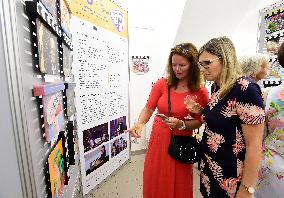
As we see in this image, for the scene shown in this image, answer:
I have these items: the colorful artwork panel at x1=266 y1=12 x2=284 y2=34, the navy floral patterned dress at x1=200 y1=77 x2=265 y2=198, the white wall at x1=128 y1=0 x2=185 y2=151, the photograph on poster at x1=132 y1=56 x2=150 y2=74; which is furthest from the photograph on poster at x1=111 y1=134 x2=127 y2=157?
the colorful artwork panel at x1=266 y1=12 x2=284 y2=34

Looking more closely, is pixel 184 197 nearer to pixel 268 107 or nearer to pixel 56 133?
pixel 268 107

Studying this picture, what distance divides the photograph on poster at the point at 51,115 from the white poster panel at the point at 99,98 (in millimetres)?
966

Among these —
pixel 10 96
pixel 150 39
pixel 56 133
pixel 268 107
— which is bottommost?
pixel 56 133

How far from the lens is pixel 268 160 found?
1.23 m

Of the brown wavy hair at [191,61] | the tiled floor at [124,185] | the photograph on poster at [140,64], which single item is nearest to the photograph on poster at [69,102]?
the brown wavy hair at [191,61]

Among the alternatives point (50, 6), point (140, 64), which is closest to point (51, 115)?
point (50, 6)

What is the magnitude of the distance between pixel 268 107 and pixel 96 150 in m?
1.97

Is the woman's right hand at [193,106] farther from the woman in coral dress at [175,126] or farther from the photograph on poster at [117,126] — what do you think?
the photograph on poster at [117,126]

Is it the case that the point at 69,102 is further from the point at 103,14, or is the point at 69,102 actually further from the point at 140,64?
the point at 140,64

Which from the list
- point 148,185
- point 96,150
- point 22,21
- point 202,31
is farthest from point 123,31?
point 22,21

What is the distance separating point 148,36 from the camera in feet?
12.2

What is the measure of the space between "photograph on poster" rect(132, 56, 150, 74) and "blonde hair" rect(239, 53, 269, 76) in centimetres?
198

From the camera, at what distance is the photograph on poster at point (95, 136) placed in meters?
2.40

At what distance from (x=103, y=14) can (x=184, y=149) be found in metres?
1.96
